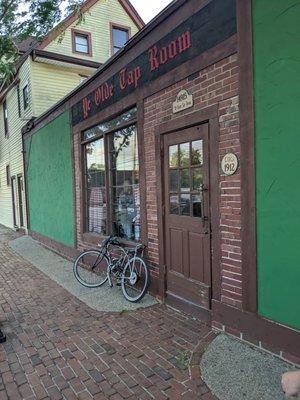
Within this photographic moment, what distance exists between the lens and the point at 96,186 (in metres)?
7.39

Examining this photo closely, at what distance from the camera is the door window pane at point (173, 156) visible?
4.71m

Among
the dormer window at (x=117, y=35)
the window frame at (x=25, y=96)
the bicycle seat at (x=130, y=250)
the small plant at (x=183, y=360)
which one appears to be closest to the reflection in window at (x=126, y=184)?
the bicycle seat at (x=130, y=250)

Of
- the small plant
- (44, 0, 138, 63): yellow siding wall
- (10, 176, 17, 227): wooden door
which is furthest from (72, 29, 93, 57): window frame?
the small plant

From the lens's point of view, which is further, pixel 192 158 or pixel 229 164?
pixel 192 158

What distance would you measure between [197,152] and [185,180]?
0.43m

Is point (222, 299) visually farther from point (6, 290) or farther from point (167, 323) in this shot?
point (6, 290)

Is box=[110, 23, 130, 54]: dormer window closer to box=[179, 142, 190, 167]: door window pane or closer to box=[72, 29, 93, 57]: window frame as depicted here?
box=[72, 29, 93, 57]: window frame

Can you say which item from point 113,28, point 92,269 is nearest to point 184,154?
point 92,269

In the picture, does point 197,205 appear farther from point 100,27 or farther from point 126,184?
point 100,27

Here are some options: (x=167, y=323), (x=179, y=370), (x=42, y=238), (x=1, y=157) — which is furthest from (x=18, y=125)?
(x=179, y=370)

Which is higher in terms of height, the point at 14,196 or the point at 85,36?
the point at 85,36

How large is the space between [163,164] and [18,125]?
10724 mm

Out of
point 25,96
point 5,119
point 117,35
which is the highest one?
point 117,35

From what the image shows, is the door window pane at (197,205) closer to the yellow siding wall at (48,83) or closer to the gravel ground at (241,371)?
the gravel ground at (241,371)
